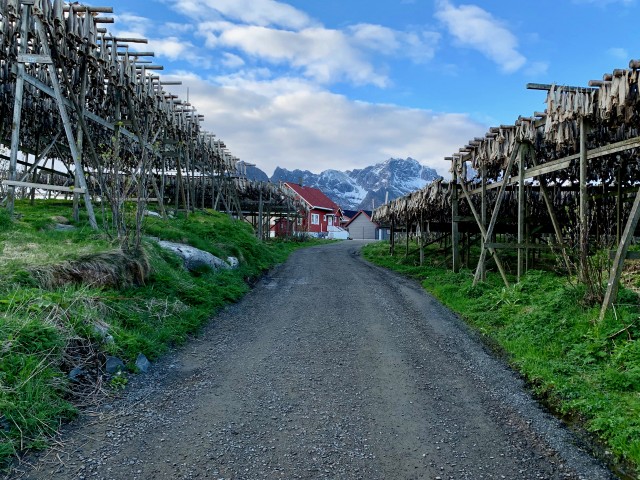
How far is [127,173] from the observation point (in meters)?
9.26

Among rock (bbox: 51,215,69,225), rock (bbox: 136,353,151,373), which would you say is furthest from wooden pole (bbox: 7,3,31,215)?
rock (bbox: 136,353,151,373)

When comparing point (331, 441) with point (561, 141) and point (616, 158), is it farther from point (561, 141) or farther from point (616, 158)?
point (616, 158)

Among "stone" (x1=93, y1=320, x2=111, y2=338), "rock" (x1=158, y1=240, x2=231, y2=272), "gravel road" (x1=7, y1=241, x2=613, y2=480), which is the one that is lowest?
"gravel road" (x1=7, y1=241, x2=613, y2=480)

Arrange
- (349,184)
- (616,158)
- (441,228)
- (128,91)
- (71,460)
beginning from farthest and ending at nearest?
(349,184) → (441,228) → (128,91) → (616,158) → (71,460)

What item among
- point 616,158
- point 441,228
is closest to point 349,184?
point 441,228

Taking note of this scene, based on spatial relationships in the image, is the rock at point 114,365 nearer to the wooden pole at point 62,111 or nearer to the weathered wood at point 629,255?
the wooden pole at point 62,111

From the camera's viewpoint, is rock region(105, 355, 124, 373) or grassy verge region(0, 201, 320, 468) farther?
rock region(105, 355, 124, 373)

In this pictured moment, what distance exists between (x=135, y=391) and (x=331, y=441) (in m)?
2.25

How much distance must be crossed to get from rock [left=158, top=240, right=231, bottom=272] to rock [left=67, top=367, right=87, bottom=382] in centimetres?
565

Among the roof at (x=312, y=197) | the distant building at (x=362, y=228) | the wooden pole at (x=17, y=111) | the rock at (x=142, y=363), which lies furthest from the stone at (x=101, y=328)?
the distant building at (x=362, y=228)

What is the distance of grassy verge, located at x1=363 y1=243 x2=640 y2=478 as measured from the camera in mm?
3734

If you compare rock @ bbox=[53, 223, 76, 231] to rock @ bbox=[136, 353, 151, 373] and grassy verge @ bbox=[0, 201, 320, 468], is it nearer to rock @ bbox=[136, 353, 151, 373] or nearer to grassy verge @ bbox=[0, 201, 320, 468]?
grassy verge @ bbox=[0, 201, 320, 468]

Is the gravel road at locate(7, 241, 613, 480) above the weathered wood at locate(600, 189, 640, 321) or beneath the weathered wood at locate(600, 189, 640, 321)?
beneath

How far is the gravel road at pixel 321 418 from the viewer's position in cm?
315
